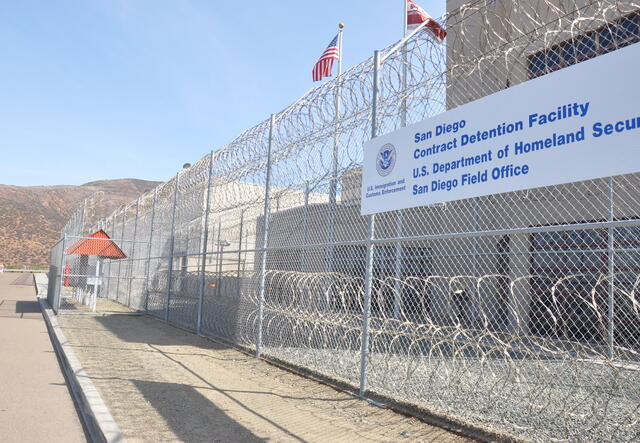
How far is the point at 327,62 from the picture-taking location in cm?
1536

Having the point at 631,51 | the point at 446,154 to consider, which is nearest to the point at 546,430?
the point at 446,154

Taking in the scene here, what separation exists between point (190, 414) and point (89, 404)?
937 mm

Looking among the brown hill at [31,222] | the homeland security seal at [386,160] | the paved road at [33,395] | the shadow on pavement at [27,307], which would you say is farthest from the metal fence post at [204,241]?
the brown hill at [31,222]

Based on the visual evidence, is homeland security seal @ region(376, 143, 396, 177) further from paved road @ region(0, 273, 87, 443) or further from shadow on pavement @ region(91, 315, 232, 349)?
shadow on pavement @ region(91, 315, 232, 349)

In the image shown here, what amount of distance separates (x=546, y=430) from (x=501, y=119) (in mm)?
2436

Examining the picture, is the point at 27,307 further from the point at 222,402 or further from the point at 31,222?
the point at 31,222

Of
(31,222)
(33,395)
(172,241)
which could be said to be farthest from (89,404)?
(31,222)

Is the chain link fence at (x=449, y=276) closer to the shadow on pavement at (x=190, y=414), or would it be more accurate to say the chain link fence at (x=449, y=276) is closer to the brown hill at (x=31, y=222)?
the shadow on pavement at (x=190, y=414)

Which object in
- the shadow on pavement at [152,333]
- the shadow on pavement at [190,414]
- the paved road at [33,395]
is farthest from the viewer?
the shadow on pavement at [152,333]

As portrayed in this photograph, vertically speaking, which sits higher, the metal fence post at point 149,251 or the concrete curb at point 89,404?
the metal fence post at point 149,251

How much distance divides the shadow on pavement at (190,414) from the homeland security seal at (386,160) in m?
2.78

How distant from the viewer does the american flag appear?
15.2 meters

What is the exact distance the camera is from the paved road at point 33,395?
179 inches

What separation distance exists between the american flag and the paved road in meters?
9.81
